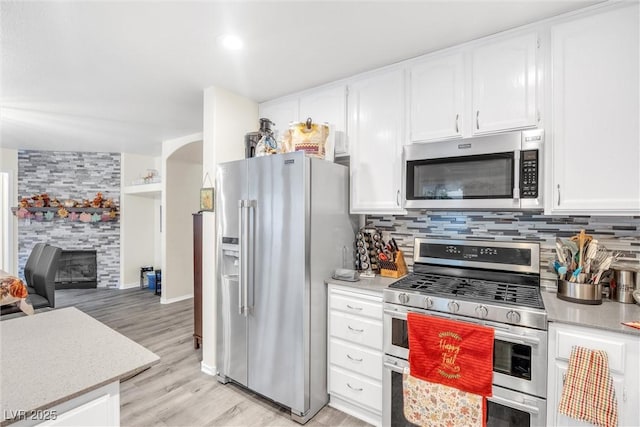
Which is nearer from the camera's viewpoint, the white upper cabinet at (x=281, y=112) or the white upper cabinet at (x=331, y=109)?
the white upper cabinet at (x=331, y=109)

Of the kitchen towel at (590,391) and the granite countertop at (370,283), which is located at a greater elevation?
the granite countertop at (370,283)

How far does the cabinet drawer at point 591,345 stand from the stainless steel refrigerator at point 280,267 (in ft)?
4.35

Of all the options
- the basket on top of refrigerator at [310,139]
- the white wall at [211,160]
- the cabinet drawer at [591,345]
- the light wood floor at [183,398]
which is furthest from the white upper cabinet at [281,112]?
the cabinet drawer at [591,345]

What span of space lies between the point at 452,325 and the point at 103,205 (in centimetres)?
611

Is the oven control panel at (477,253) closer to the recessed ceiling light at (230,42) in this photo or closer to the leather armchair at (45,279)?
the recessed ceiling light at (230,42)

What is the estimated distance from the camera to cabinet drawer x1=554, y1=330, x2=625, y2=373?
135 cm

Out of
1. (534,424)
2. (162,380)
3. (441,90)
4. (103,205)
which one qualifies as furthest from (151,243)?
(534,424)

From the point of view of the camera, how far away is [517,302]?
1.59 metres

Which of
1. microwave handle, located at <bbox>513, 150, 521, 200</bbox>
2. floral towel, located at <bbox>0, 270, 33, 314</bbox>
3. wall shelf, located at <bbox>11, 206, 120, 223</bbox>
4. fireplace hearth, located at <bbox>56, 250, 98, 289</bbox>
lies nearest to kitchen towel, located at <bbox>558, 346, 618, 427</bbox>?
microwave handle, located at <bbox>513, 150, 521, 200</bbox>

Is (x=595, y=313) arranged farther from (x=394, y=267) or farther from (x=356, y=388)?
(x=356, y=388)

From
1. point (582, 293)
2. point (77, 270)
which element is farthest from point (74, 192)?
point (582, 293)

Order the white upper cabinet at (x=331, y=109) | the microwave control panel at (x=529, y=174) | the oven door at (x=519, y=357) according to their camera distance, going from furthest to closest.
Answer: the white upper cabinet at (x=331, y=109)
the microwave control panel at (x=529, y=174)
the oven door at (x=519, y=357)

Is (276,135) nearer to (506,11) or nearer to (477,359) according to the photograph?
(506,11)

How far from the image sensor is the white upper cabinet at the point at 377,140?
2244mm
